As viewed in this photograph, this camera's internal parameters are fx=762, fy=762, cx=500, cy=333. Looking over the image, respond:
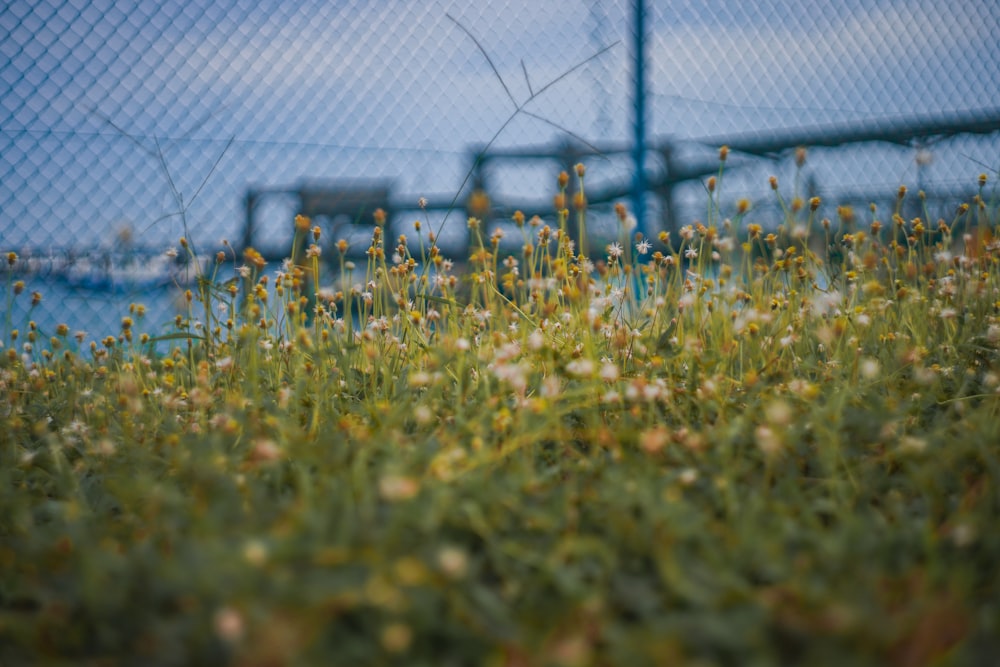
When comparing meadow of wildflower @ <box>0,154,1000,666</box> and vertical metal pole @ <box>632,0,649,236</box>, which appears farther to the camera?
vertical metal pole @ <box>632,0,649,236</box>

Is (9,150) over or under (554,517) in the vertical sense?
over

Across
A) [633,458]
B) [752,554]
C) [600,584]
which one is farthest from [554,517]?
[633,458]

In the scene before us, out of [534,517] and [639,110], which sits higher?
[639,110]

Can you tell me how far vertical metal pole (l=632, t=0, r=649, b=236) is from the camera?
3684mm

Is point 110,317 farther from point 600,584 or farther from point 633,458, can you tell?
point 600,584

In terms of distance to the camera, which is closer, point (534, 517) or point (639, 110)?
point (534, 517)

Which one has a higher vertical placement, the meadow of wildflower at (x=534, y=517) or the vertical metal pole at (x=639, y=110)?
the vertical metal pole at (x=639, y=110)

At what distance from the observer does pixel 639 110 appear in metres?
3.71

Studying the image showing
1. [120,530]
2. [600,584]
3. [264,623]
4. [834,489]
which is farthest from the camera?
[834,489]

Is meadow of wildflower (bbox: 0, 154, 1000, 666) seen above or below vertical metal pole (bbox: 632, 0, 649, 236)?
below

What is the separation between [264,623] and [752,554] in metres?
0.56

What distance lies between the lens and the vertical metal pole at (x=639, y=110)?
368 cm

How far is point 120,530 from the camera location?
3.65 ft

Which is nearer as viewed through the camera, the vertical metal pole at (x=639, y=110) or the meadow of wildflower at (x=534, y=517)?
the meadow of wildflower at (x=534, y=517)
